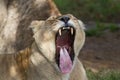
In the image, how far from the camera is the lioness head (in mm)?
6707

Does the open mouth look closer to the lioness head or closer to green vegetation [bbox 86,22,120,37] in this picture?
the lioness head

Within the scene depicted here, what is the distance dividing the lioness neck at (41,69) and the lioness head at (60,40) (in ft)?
0.24

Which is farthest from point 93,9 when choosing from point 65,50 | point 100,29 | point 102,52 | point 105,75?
point 65,50

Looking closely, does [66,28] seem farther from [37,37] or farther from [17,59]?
[17,59]

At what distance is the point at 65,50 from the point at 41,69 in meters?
0.35

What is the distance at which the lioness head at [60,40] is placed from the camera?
22.0 ft

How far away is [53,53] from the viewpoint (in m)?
6.81

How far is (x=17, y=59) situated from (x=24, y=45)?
1062 millimetres

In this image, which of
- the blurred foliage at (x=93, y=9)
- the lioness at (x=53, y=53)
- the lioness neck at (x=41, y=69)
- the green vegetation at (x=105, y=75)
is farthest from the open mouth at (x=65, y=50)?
the blurred foliage at (x=93, y=9)

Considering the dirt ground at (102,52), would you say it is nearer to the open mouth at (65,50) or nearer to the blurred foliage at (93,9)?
the blurred foliage at (93,9)

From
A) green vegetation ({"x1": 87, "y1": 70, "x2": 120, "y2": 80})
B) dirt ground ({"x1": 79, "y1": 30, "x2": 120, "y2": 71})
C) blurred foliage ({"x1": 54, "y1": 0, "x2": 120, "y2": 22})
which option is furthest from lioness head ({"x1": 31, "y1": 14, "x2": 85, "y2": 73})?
blurred foliage ({"x1": 54, "y1": 0, "x2": 120, "y2": 22})

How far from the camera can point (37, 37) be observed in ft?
22.2

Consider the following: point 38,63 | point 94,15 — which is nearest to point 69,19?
point 38,63

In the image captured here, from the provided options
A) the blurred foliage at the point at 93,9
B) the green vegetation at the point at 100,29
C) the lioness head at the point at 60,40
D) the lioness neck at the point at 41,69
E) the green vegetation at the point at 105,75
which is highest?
the lioness head at the point at 60,40
